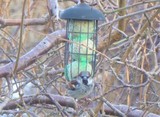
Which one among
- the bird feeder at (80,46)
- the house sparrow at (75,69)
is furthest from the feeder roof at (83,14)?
the house sparrow at (75,69)

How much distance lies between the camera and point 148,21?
2789 mm

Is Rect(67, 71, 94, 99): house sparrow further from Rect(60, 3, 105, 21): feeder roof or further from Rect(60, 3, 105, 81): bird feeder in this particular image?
Rect(60, 3, 105, 21): feeder roof

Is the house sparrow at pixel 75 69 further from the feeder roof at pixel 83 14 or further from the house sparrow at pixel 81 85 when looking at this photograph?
the feeder roof at pixel 83 14

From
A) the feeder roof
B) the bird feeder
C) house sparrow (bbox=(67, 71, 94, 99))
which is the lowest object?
house sparrow (bbox=(67, 71, 94, 99))

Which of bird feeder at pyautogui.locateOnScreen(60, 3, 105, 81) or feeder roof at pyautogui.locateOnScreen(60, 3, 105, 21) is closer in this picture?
feeder roof at pyautogui.locateOnScreen(60, 3, 105, 21)

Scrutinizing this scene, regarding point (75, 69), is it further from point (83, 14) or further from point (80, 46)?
point (83, 14)

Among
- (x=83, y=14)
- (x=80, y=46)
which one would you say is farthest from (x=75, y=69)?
(x=83, y=14)

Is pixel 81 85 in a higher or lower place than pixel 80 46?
lower

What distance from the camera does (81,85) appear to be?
9.07 ft

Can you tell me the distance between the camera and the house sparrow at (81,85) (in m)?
2.75

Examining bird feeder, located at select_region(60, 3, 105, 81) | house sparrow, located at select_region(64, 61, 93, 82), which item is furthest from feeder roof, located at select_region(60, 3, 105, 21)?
house sparrow, located at select_region(64, 61, 93, 82)

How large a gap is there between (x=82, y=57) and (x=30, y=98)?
2.30 ft

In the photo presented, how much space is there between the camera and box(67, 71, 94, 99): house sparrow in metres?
2.75

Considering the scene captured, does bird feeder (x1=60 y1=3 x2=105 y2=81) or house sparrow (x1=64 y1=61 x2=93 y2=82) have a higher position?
bird feeder (x1=60 y1=3 x2=105 y2=81)
